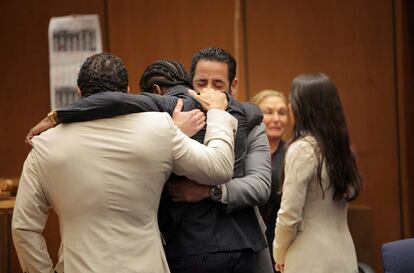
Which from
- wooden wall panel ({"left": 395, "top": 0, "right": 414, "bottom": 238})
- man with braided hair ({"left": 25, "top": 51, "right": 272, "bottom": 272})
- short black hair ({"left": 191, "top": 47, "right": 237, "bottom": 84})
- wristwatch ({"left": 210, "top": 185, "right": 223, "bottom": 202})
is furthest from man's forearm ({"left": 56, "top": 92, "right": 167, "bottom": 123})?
wooden wall panel ({"left": 395, "top": 0, "right": 414, "bottom": 238})

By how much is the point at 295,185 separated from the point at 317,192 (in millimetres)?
110

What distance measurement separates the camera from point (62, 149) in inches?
88.6

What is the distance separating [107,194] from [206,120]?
0.44m

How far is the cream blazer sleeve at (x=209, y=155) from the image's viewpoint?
2.26 meters

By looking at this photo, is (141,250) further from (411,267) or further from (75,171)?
(411,267)

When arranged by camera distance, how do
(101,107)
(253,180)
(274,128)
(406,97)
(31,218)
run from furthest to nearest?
1. (406,97)
2. (274,128)
3. (253,180)
4. (31,218)
5. (101,107)

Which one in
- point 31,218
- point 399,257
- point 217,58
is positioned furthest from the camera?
point 399,257

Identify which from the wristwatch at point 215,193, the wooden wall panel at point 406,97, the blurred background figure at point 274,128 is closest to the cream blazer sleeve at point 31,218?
the wristwatch at point 215,193

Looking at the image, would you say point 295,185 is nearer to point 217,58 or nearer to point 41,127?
point 217,58

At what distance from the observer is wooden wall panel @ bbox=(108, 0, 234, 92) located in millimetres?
5207

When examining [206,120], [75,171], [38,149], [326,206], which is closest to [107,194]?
[75,171]

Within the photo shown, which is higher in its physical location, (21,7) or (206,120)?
(21,7)

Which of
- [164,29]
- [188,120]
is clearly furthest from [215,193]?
[164,29]

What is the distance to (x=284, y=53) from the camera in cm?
520
